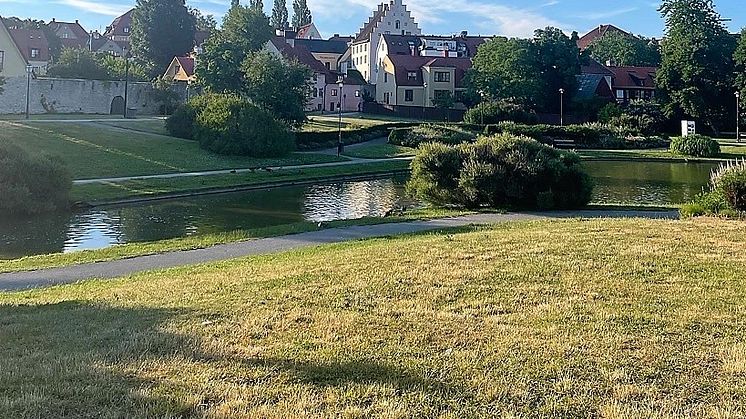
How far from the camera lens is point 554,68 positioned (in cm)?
7381

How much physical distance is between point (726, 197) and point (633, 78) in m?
71.8

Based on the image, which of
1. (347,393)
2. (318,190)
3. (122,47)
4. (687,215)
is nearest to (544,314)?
(347,393)

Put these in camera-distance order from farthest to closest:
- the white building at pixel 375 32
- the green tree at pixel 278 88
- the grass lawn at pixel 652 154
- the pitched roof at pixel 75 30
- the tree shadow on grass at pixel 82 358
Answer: the pitched roof at pixel 75 30 < the white building at pixel 375 32 < the grass lawn at pixel 652 154 < the green tree at pixel 278 88 < the tree shadow on grass at pixel 82 358

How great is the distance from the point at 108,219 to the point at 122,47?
99766 millimetres

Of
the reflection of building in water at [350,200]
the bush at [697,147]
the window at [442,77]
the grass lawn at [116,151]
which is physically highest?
the window at [442,77]

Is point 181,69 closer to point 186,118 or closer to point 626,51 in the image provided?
point 186,118

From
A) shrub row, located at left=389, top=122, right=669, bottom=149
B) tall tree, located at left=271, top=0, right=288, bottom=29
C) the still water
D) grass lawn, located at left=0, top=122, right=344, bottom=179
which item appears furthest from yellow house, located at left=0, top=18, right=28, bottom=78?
tall tree, located at left=271, top=0, right=288, bottom=29

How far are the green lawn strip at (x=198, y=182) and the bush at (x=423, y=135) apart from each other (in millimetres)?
14200

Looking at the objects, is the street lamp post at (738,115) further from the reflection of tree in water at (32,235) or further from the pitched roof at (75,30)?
the pitched roof at (75,30)

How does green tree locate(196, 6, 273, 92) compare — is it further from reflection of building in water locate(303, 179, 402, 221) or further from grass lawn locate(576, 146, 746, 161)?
grass lawn locate(576, 146, 746, 161)

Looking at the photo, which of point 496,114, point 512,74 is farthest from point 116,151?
point 512,74

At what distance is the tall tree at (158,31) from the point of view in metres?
83.8

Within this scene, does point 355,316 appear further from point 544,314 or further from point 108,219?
point 108,219

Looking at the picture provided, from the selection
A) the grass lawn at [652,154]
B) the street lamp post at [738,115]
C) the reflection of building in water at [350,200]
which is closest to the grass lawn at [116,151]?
the reflection of building in water at [350,200]
